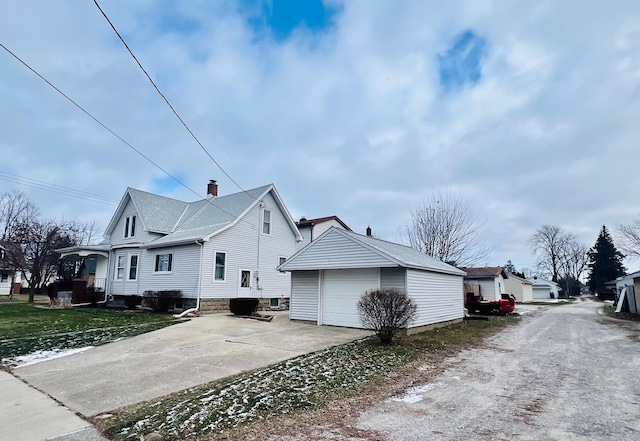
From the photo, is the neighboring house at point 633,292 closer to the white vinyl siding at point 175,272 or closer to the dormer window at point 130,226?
the white vinyl siding at point 175,272

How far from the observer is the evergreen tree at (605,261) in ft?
200

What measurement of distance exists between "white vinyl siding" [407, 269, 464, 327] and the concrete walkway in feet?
31.9

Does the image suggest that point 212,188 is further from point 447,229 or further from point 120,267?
point 447,229

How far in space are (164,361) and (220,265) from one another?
1058 cm

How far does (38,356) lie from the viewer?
8.85 metres

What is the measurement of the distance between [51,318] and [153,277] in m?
5.27

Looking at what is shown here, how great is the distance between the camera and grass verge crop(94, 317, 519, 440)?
453cm

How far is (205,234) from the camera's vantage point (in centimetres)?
1817

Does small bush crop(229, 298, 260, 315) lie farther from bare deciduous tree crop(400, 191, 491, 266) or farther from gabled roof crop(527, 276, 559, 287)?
gabled roof crop(527, 276, 559, 287)

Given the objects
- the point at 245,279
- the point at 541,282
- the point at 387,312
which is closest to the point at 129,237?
the point at 245,279

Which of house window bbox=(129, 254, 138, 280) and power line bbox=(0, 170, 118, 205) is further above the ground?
power line bbox=(0, 170, 118, 205)

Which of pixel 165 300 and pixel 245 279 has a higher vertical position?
pixel 245 279

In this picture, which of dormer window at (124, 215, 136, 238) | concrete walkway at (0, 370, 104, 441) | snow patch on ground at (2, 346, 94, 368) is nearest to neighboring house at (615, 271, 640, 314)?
concrete walkway at (0, 370, 104, 441)

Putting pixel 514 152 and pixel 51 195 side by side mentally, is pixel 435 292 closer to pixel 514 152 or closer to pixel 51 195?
pixel 514 152
